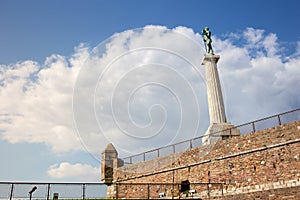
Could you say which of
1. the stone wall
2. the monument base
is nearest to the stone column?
the monument base

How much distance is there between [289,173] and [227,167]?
161 inches

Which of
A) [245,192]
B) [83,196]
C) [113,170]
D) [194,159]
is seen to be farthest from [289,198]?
[113,170]

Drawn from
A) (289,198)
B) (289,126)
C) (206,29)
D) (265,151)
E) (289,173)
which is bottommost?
(289,198)

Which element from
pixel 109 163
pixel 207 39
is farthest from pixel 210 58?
pixel 109 163

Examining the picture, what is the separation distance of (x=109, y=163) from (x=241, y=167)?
14194 millimetres

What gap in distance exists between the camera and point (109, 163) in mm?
28953

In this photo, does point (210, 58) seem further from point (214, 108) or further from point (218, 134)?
point (218, 134)

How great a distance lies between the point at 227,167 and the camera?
62.6ft

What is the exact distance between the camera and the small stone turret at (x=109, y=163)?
2830cm

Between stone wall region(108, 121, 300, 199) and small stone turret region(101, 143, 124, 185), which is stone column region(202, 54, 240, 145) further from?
small stone turret region(101, 143, 124, 185)

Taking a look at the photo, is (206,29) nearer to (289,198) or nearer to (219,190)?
(219,190)

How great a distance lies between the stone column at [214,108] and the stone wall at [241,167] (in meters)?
1.41

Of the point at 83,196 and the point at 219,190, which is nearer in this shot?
the point at 83,196

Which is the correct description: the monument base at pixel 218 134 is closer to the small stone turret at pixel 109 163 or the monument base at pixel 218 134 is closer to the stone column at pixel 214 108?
the stone column at pixel 214 108
